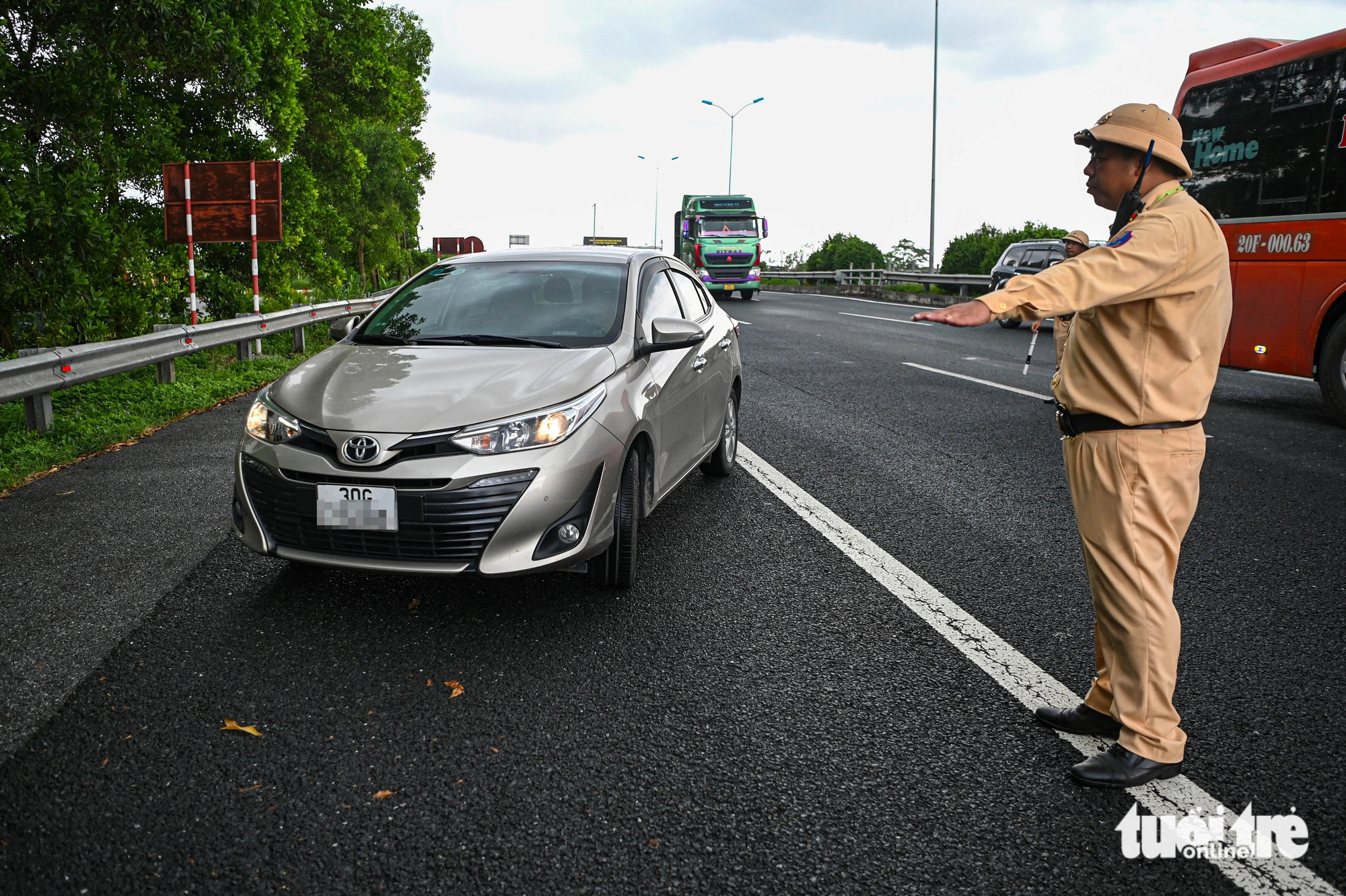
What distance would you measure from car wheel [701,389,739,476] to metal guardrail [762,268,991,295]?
20.2 meters

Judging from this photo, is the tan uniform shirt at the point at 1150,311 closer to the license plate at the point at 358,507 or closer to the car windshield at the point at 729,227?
the license plate at the point at 358,507

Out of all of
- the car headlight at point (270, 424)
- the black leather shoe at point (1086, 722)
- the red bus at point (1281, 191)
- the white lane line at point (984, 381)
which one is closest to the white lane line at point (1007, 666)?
the black leather shoe at point (1086, 722)

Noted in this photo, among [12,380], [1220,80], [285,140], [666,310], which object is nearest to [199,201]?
[285,140]

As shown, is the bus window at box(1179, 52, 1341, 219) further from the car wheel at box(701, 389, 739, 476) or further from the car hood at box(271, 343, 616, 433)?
the car hood at box(271, 343, 616, 433)

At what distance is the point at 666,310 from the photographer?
555 centimetres

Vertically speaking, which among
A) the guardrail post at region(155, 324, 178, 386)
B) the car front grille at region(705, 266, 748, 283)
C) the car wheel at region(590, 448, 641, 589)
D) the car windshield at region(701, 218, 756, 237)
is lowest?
the car wheel at region(590, 448, 641, 589)

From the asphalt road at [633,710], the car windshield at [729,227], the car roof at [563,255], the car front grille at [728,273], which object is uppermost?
the car windshield at [729,227]

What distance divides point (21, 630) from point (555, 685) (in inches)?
85.7

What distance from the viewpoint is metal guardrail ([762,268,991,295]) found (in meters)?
28.8

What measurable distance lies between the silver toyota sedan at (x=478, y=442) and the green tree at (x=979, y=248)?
3574cm

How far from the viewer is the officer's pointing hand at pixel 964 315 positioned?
2506mm

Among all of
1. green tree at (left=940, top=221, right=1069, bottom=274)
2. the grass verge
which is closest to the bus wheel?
the grass verge

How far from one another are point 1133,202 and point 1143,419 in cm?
64

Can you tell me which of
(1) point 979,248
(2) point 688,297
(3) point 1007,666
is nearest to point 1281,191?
(2) point 688,297
